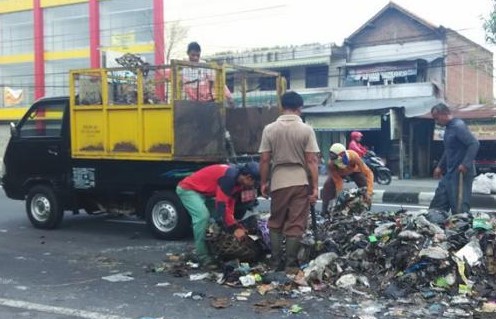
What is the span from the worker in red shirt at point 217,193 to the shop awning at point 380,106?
1575 centimetres

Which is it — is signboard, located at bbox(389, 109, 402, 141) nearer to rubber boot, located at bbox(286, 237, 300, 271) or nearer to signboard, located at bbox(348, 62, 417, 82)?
signboard, located at bbox(348, 62, 417, 82)

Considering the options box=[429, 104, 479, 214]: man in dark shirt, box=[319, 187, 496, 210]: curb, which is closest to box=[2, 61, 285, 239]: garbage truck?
box=[429, 104, 479, 214]: man in dark shirt

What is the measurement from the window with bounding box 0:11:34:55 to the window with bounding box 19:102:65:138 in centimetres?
2930

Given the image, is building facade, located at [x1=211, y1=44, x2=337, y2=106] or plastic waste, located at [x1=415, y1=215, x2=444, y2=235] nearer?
plastic waste, located at [x1=415, y1=215, x2=444, y2=235]

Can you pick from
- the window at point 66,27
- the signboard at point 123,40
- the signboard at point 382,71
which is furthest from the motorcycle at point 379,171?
the window at point 66,27

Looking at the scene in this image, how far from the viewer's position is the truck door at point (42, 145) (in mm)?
8508

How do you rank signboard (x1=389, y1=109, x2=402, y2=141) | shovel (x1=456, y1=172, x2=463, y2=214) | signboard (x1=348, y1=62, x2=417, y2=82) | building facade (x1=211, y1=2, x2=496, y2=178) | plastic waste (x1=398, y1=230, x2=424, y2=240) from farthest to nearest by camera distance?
signboard (x1=348, y1=62, x2=417, y2=82)
building facade (x1=211, y1=2, x2=496, y2=178)
signboard (x1=389, y1=109, x2=402, y2=141)
shovel (x1=456, y1=172, x2=463, y2=214)
plastic waste (x1=398, y1=230, x2=424, y2=240)

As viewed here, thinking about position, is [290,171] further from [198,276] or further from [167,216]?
[167,216]

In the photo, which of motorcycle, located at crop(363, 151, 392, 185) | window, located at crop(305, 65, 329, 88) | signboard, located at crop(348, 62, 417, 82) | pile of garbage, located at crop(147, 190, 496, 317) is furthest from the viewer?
window, located at crop(305, 65, 329, 88)

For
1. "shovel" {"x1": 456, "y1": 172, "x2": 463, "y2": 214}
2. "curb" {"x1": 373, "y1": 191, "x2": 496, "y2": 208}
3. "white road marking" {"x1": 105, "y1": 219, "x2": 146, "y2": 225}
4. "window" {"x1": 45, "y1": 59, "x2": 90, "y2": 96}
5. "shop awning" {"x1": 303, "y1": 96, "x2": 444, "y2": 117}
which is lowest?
"curb" {"x1": 373, "y1": 191, "x2": 496, "y2": 208}

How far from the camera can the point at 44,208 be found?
886 cm

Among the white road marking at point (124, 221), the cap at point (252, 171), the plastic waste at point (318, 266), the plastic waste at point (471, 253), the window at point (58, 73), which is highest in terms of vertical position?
the window at point (58, 73)

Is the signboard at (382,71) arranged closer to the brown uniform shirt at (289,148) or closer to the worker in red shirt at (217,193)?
the worker in red shirt at (217,193)

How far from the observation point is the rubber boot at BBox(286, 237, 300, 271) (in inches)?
226
